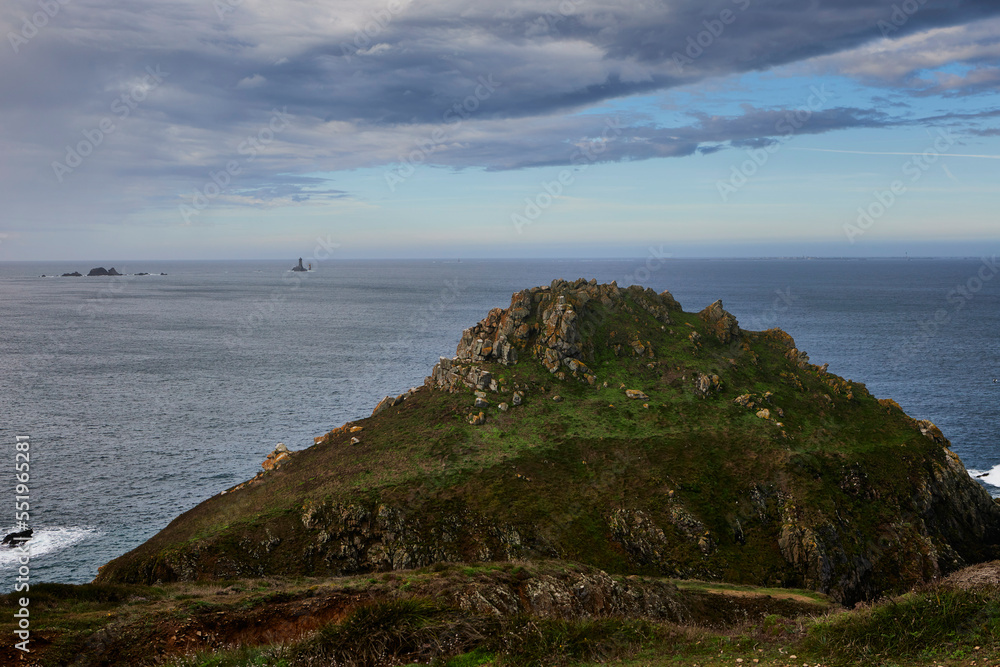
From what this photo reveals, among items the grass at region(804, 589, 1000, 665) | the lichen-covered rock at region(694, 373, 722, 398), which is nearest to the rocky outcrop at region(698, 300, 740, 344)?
the lichen-covered rock at region(694, 373, 722, 398)

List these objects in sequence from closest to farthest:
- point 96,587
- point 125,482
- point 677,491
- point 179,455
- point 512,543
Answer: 1. point 96,587
2. point 512,543
3. point 677,491
4. point 125,482
5. point 179,455

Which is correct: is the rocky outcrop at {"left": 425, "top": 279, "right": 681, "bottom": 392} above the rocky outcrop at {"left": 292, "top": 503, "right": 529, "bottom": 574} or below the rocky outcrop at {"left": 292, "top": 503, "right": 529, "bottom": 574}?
above

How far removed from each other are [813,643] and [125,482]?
62945 millimetres

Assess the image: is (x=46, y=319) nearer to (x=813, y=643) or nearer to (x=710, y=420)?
(x=710, y=420)

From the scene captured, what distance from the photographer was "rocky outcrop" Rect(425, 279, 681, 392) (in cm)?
5472

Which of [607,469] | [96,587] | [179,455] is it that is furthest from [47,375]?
[607,469]

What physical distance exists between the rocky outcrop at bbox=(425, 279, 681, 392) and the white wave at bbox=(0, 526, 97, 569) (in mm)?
31736

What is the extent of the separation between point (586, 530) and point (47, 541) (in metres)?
43.7

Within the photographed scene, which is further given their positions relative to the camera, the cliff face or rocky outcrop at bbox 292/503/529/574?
the cliff face

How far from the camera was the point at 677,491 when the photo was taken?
4191 centimetres

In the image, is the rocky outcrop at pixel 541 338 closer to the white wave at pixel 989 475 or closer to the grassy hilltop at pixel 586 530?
the grassy hilltop at pixel 586 530

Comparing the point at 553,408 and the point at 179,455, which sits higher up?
the point at 553,408
